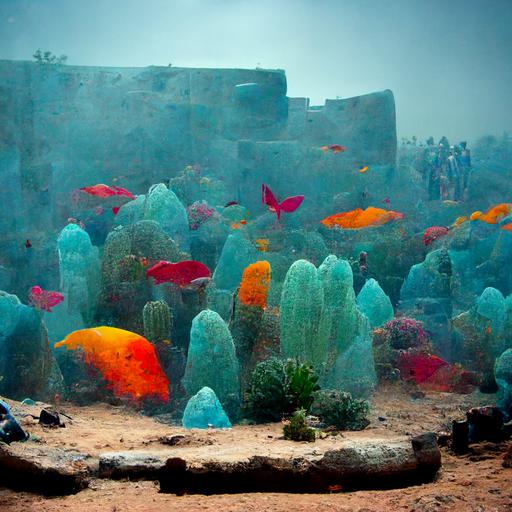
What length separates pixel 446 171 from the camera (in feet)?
44.3

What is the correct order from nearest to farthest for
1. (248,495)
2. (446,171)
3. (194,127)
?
(248,495) < (446,171) < (194,127)

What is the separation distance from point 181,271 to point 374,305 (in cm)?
237

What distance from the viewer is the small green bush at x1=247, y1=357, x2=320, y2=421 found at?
15.7ft

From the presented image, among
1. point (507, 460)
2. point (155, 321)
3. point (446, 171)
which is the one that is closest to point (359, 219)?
point (446, 171)

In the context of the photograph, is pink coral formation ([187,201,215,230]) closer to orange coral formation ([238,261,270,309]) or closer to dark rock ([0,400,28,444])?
orange coral formation ([238,261,270,309])

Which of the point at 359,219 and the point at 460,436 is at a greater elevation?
the point at 359,219

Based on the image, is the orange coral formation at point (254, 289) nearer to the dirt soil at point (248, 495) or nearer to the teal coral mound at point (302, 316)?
the teal coral mound at point (302, 316)

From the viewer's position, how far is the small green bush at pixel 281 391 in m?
4.79

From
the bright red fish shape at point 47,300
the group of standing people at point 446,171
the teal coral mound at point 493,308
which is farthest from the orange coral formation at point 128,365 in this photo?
the group of standing people at point 446,171

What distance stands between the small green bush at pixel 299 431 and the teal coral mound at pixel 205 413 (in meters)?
0.86

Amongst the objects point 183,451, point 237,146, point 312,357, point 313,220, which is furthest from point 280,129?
point 183,451

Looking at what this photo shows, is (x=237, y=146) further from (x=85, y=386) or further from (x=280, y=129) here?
(x=85, y=386)

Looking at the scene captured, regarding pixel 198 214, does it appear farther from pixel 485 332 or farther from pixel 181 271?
pixel 485 332

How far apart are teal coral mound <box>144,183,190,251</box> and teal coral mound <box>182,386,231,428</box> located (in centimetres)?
401
